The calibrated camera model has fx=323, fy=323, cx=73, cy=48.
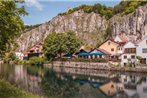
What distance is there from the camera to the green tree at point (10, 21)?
116 ft

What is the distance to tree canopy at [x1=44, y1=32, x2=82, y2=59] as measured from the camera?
134625 millimetres

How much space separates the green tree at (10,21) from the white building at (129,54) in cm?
6899

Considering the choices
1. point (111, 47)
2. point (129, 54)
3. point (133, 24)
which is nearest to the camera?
point (129, 54)

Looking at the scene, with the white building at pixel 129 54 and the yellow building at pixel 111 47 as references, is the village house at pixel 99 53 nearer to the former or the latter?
the yellow building at pixel 111 47

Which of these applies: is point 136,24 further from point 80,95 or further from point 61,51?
point 80,95

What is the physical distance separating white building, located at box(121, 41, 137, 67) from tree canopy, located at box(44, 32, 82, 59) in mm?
30047

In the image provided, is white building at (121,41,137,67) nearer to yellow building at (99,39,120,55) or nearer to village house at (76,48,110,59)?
village house at (76,48,110,59)

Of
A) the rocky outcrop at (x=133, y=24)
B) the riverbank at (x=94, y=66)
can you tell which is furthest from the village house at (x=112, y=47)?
the rocky outcrop at (x=133, y=24)

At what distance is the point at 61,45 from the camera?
13500 centimetres

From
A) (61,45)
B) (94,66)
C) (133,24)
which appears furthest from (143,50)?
(133,24)

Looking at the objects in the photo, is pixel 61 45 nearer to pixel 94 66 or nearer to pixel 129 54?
pixel 94 66

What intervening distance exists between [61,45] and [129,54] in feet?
→ 120

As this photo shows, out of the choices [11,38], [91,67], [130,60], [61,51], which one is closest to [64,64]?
[61,51]

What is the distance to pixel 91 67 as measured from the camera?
113 metres
